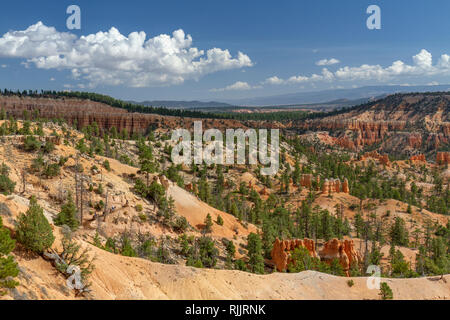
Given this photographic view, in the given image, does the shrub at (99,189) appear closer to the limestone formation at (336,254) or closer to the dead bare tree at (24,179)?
the dead bare tree at (24,179)

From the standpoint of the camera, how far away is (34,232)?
2241 cm

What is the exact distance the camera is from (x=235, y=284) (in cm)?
2873

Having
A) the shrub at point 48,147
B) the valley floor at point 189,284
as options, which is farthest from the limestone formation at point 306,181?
the shrub at point 48,147

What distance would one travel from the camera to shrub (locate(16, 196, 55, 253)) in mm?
22453

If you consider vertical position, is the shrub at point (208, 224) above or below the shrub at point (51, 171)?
below

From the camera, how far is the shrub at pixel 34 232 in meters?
22.5

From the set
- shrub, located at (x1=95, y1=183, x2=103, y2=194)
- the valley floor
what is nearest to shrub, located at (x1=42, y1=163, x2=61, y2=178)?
shrub, located at (x1=95, y1=183, x2=103, y2=194)

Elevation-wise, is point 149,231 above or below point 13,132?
below

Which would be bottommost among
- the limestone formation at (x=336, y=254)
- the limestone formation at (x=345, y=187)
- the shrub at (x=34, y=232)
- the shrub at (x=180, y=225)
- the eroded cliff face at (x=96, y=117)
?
the limestone formation at (x=336, y=254)

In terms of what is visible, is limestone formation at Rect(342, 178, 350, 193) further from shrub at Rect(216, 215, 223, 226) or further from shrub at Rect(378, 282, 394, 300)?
shrub at Rect(378, 282, 394, 300)
